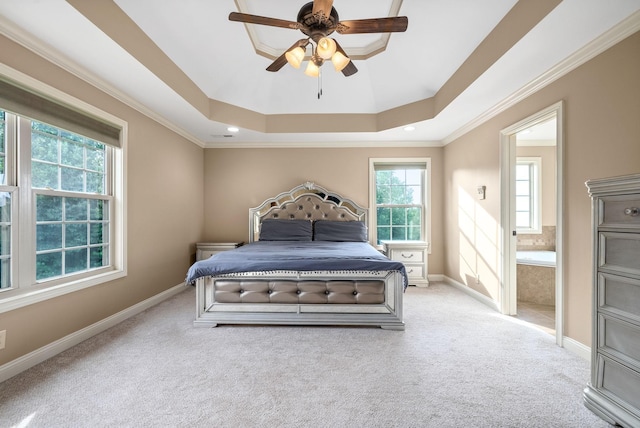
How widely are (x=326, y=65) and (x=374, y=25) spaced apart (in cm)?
169

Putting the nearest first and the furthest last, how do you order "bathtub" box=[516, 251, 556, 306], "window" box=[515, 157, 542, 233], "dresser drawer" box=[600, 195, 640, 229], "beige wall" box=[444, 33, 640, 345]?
1. "dresser drawer" box=[600, 195, 640, 229]
2. "beige wall" box=[444, 33, 640, 345]
3. "bathtub" box=[516, 251, 556, 306]
4. "window" box=[515, 157, 542, 233]

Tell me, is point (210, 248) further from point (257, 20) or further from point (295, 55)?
point (257, 20)

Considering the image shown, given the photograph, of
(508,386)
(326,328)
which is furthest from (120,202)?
(508,386)

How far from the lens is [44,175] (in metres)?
2.38

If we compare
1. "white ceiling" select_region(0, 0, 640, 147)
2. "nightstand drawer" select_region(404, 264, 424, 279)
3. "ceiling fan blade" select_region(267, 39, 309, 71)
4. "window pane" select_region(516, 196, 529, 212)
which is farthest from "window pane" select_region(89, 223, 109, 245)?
"window pane" select_region(516, 196, 529, 212)

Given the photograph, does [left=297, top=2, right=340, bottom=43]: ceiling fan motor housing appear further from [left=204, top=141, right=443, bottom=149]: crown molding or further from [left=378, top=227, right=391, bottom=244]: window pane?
[left=378, top=227, right=391, bottom=244]: window pane

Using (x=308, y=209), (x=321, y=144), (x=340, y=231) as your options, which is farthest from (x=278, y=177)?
(x=340, y=231)

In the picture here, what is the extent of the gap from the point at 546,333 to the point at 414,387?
1.81 meters

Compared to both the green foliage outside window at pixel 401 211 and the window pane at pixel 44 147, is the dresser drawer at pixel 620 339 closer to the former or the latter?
the green foliage outside window at pixel 401 211

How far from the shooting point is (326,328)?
9.37 feet

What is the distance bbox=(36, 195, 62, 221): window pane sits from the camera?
7.68 feet

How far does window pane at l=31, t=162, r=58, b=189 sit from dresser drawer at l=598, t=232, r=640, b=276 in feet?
13.0

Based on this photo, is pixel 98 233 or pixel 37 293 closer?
pixel 37 293

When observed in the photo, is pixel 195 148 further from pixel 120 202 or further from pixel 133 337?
pixel 133 337
